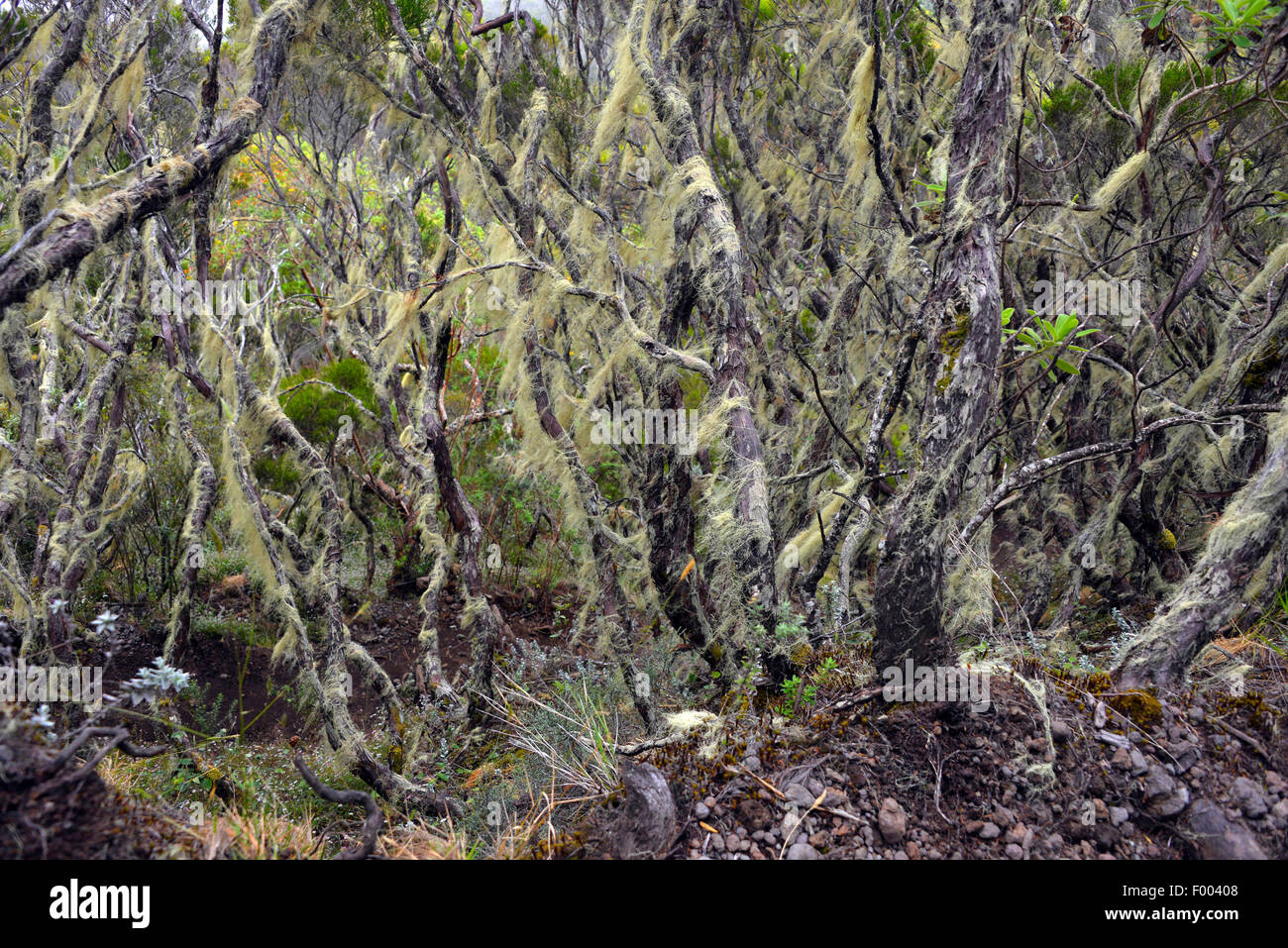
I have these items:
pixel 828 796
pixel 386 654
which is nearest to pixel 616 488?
pixel 386 654

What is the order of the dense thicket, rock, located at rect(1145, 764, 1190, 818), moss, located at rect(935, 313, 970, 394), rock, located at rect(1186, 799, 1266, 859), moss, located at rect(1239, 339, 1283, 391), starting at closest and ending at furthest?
rock, located at rect(1186, 799, 1266, 859) < rock, located at rect(1145, 764, 1190, 818) < moss, located at rect(935, 313, 970, 394) < the dense thicket < moss, located at rect(1239, 339, 1283, 391)

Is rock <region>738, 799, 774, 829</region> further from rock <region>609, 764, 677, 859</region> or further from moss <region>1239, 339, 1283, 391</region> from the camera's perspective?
moss <region>1239, 339, 1283, 391</region>

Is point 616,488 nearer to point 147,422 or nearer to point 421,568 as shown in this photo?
point 421,568

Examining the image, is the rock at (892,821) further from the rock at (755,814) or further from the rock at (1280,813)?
the rock at (1280,813)

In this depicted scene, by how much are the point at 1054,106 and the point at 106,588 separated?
294 inches

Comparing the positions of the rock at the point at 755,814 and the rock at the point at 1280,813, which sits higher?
the rock at the point at 755,814

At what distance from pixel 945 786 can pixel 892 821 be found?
232 millimetres

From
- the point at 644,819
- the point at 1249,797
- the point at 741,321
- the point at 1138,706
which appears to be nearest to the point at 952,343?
the point at 741,321

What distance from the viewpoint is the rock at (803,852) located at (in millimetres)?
1968

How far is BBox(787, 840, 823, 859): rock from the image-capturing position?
1968mm


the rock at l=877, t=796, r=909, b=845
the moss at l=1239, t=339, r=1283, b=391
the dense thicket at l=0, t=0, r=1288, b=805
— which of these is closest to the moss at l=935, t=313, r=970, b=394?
the dense thicket at l=0, t=0, r=1288, b=805

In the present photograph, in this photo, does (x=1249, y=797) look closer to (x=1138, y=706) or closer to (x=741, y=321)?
(x=1138, y=706)

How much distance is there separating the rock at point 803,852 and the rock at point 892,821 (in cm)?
20

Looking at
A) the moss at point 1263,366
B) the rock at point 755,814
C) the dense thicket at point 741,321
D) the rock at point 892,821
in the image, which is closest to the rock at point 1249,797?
the dense thicket at point 741,321
